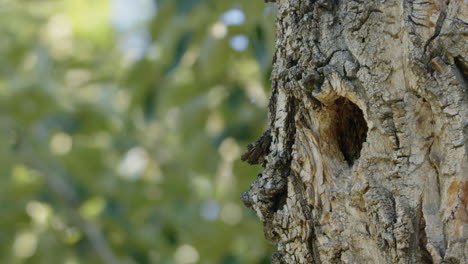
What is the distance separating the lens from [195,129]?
365 cm

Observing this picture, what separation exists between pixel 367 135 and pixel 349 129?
4.4 inches

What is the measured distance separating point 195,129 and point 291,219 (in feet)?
8.11

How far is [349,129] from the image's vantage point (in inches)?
49.7

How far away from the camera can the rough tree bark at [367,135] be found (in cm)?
105

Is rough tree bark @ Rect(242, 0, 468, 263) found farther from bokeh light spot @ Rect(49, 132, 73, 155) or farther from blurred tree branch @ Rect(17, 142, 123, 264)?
bokeh light spot @ Rect(49, 132, 73, 155)

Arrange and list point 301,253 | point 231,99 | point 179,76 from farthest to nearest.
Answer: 1. point 179,76
2. point 231,99
3. point 301,253

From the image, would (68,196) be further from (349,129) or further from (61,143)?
(349,129)

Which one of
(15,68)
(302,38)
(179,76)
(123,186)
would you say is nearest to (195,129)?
(179,76)

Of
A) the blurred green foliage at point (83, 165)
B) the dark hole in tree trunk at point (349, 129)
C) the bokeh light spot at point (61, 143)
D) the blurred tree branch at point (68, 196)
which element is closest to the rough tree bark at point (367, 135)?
the dark hole in tree trunk at point (349, 129)

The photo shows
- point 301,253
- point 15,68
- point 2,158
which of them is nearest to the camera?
point 301,253

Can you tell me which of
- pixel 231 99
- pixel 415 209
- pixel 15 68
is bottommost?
pixel 415 209

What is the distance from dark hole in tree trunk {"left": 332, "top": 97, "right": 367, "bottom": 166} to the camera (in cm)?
124

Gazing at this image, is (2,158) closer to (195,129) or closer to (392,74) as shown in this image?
(195,129)

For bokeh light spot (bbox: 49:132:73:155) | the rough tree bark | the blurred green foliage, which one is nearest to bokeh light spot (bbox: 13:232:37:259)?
the blurred green foliage
